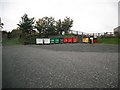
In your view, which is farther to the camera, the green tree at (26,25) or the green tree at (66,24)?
the green tree at (66,24)

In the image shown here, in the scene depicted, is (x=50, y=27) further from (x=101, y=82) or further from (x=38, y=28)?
(x=101, y=82)

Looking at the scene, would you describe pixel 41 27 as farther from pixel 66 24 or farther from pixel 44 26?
pixel 66 24

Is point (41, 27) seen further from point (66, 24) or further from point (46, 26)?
point (66, 24)

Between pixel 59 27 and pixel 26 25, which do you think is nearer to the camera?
pixel 26 25

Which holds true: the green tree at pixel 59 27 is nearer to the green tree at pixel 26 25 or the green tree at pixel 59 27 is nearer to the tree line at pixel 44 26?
the tree line at pixel 44 26

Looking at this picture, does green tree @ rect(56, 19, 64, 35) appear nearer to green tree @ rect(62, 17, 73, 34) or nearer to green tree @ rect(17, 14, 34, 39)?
green tree @ rect(62, 17, 73, 34)

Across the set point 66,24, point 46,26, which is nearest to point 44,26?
point 46,26

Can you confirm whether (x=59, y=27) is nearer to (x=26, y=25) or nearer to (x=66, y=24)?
(x=66, y=24)

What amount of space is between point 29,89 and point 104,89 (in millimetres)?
3163

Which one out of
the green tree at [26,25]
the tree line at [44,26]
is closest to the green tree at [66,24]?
the tree line at [44,26]

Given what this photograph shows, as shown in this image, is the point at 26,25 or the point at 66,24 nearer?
the point at 26,25

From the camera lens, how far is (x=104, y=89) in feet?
16.6

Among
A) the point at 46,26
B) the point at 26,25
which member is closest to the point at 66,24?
the point at 46,26

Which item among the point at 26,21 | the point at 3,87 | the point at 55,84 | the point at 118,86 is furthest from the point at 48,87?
the point at 26,21
